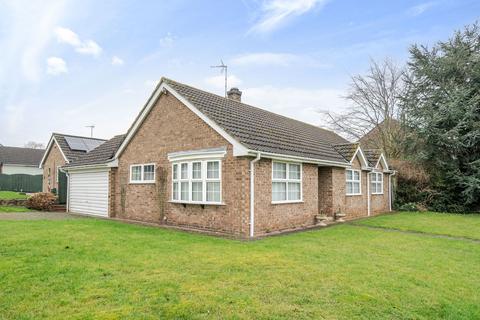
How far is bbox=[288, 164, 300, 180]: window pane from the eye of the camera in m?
13.6

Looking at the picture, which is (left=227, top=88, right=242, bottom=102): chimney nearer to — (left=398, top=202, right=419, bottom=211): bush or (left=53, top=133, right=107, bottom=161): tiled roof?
(left=398, top=202, right=419, bottom=211): bush

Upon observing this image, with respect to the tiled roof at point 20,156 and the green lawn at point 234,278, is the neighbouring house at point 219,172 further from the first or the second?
the tiled roof at point 20,156

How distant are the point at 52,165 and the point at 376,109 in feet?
102

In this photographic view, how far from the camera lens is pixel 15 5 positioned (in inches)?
508

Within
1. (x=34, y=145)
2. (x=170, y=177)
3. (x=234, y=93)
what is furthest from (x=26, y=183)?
(x=34, y=145)

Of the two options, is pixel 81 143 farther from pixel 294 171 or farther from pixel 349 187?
pixel 349 187

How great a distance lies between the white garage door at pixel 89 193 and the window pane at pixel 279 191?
10298mm

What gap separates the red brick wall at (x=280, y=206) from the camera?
11.9 metres

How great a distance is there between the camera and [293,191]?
1372 cm

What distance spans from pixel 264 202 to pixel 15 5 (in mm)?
12312

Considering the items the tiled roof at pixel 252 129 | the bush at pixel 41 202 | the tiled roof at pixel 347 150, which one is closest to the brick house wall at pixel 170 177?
the tiled roof at pixel 252 129

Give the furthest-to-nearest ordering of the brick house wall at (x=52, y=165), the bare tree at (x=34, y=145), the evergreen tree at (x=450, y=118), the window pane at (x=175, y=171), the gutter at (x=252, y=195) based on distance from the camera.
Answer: the bare tree at (x=34, y=145) → the brick house wall at (x=52, y=165) → the evergreen tree at (x=450, y=118) → the window pane at (x=175, y=171) → the gutter at (x=252, y=195)

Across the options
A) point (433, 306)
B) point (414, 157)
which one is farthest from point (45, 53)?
point (414, 157)

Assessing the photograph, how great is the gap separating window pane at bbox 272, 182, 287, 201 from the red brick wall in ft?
0.91
